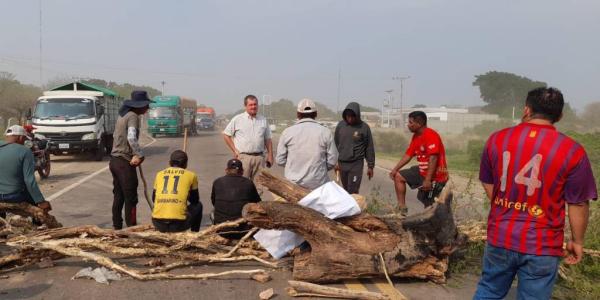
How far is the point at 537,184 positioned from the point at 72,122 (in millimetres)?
18520

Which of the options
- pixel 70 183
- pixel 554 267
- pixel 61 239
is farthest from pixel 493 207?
pixel 70 183

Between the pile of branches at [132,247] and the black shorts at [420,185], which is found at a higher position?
the black shorts at [420,185]

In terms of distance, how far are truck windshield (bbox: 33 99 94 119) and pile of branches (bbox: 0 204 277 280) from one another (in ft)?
47.1

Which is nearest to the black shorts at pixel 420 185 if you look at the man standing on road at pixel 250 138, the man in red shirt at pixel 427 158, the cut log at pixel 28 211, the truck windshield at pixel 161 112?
the man in red shirt at pixel 427 158

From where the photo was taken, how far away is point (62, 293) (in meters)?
4.85

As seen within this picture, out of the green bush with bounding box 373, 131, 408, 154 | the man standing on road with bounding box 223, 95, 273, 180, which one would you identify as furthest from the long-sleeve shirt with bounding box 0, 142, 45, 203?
the green bush with bounding box 373, 131, 408, 154

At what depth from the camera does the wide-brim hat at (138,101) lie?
720cm

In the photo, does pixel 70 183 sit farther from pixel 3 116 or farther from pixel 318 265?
pixel 3 116

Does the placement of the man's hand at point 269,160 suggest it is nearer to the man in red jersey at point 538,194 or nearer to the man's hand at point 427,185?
the man's hand at point 427,185

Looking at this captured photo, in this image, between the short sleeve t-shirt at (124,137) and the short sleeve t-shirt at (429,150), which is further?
the short sleeve t-shirt at (429,150)

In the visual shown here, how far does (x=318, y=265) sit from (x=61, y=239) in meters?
2.79

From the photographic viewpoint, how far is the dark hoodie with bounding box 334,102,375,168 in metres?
7.90

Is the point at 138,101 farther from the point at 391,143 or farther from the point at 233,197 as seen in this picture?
the point at 391,143

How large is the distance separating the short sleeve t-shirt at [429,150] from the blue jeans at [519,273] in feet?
12.2
